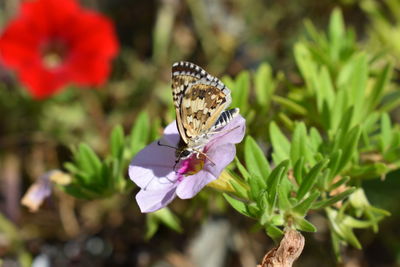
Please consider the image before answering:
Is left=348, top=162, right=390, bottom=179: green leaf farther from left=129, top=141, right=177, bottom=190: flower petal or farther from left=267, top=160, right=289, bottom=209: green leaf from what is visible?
left=129, top=141, right=177, bottom=190: flower petal

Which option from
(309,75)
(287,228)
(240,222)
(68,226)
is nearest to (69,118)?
(68,226)

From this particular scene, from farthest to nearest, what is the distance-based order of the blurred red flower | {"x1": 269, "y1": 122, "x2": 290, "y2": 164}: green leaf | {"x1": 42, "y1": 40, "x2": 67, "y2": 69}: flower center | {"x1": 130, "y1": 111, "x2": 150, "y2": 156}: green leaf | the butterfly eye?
{"x1": 42, "y1": 40, "x2": 67, "y2": 69}: flower center, the blurred red flower, {"x1": 130, "y1": 111, "x2": 150, "y2": 156}: green leaf, {"x1": 269, "y1": 122, "x2": 290, "y2": 164}: green leaf, the butterfly eye

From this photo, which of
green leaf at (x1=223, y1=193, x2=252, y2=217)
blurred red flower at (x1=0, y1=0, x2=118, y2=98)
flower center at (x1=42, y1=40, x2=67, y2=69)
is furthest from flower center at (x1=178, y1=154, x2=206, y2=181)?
flower center at (x1=42, y1=40, x2=67, y2=69)

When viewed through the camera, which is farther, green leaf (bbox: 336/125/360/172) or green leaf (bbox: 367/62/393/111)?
green leaf (bbox: 367/62/393/111)

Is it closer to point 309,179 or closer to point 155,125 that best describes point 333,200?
point 309,179

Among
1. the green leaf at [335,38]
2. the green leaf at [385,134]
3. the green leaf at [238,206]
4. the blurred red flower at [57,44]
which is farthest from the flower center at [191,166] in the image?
the blurred red flower at [57,44]

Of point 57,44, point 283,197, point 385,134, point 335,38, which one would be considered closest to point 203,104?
point 283,197

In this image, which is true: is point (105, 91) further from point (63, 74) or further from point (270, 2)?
point (270, 2)
